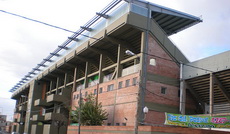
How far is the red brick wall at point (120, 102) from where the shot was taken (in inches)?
1334

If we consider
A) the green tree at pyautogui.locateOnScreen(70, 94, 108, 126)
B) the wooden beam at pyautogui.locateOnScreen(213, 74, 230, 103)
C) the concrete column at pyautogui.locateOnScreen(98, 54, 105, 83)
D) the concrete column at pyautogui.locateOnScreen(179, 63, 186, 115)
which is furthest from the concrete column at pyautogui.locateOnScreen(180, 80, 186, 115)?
the concrete column at pyautogui.locateOnScreen(98, 54, 105, 83)

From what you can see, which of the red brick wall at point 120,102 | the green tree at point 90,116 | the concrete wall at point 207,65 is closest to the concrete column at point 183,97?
the concrete wall at point 207,65

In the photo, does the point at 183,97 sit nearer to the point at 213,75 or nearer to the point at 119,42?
the point at 213,75

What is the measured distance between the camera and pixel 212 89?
32.4 metres

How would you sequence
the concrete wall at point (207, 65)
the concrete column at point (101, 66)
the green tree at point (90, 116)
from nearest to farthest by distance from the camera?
1. the concrete wall at point (207, 65)
2. the green tree at point (90, 116)
3. the concrete column at point (101, 66)

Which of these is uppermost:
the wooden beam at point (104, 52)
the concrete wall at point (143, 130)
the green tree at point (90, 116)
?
the wooden beam at point (104, 52)

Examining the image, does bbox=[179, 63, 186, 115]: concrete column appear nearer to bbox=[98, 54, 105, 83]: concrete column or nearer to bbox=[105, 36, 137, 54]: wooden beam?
bbox=[105, 36, 137, 54]: wooden beam

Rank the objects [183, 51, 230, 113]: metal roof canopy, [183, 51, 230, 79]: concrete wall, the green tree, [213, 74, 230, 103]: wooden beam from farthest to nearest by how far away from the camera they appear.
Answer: the green tree < [213, 74, 230, 103]: wooden beam < [183, 51, 230, 113]: metal roof canopy < [183, 51, 230, 79]: concrete wall

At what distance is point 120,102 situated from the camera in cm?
3656

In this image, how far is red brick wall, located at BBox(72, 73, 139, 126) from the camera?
33875 mm

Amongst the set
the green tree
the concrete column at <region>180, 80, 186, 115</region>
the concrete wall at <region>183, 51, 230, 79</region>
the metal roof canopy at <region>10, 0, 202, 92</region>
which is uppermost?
the metal roof canopy at <region>10, 0, 202, 92</region>

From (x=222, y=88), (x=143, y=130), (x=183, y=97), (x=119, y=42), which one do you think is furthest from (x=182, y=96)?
(x=143, y=130)

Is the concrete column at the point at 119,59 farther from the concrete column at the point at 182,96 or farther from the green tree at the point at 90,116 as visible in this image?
the concrete column at the point at 182,96

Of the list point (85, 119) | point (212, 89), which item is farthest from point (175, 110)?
point (85, 119)
